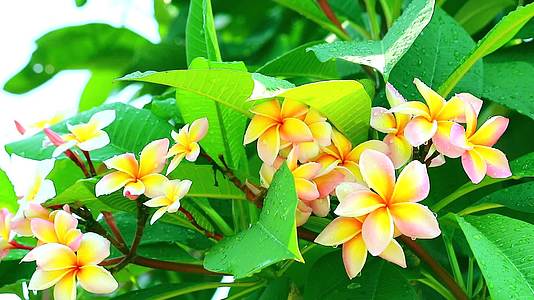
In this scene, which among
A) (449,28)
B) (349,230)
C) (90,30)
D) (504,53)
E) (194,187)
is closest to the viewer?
(349,230)

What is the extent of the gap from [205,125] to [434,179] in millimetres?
268

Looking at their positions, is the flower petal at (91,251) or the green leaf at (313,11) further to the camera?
the green leaf at (313,11)

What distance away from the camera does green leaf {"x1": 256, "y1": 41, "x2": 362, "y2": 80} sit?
767mm

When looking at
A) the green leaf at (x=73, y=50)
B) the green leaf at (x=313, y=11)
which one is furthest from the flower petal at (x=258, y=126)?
the green leaf at (x=73, y=50)

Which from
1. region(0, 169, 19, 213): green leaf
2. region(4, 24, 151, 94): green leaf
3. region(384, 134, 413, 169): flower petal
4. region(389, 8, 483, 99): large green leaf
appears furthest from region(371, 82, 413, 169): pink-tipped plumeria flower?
region(4, 24, 151, 94): green leaf

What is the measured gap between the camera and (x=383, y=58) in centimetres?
56

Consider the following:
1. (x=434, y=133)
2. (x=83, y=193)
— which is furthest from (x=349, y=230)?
(x=83, y=193)

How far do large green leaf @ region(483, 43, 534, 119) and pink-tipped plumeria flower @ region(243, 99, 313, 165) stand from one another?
0.25 m

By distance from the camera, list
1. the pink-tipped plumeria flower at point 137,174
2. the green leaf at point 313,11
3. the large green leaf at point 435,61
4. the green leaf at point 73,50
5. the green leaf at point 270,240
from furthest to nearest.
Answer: the green leaf at point 73,50, the green leaf at point 313,11, the large green leaf at point 435,61, the pink-tipped plumeria flower at point 137,174, the green leaf at point 270,240

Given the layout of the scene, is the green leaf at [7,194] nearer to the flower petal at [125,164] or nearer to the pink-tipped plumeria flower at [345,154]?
the flower petal at [125,164]

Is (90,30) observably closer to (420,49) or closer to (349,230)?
(420,49)

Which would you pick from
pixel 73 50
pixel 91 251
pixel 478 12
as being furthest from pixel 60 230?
pixel 73 50

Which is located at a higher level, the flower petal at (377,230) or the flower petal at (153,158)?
the flower petal at (153,158)

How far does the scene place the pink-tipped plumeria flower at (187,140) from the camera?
0.60m
